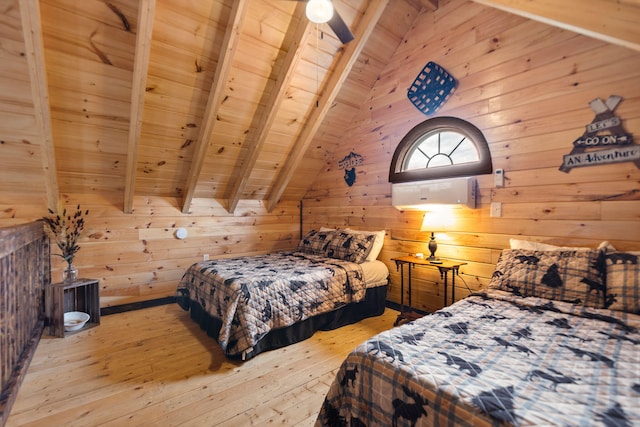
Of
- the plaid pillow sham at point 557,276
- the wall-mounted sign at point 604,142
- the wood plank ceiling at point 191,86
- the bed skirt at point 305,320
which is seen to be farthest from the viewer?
the bed skirt at point 305,320

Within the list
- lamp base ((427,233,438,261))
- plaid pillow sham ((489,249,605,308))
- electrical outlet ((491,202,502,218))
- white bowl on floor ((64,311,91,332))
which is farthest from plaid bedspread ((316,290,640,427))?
white bowl on floor ((64,311,91,332))

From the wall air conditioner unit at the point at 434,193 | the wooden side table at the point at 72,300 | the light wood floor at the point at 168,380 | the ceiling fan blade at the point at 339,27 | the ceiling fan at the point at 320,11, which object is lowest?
the light wood floor at the point at 168,380

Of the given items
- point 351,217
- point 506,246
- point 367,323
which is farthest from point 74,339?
point 506,246

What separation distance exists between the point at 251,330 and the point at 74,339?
1.71 m

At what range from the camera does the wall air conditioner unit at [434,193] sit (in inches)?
102

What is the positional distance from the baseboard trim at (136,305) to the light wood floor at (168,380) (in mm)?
427

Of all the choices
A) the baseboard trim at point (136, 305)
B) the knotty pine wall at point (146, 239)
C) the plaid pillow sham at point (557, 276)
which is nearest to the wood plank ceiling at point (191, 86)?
the knotty pine wall at point (146, 239)

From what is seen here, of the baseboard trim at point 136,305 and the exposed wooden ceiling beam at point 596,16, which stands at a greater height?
the exposed wooden ceiling beam at point 596,16

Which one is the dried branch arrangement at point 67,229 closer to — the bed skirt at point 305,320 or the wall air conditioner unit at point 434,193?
Answer: the bed skirt at point 305,320

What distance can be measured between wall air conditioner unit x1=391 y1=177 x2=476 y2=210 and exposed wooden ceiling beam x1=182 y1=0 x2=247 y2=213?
1934mm

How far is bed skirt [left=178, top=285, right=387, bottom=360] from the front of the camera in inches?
96.4

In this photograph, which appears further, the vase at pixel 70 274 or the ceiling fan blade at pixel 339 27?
the vase at pixel 70 274

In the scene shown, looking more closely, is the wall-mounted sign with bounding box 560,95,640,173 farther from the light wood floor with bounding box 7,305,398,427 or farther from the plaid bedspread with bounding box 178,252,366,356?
the light wood floor with bounding box 7,305,398,427

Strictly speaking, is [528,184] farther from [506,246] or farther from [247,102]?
[247,102]
